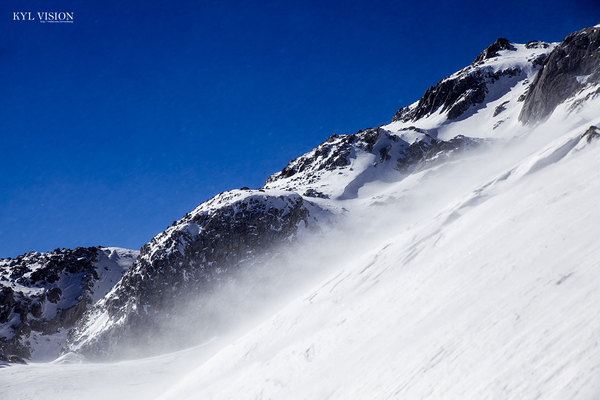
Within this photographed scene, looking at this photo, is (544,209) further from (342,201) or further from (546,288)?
(342,201)

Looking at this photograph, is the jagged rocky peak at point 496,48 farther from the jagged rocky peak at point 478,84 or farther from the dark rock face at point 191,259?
the dark rock face at point 191,259

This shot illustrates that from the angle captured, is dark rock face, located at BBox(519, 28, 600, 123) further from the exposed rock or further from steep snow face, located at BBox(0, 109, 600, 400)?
steep snow face, located at BBox(0, 109, 600, 400)

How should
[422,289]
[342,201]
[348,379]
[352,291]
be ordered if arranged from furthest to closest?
1. [342,201]
2. [352,291]
3. [422,289]
4. [348,379]

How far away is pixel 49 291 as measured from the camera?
134m

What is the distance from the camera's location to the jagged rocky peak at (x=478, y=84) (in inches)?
5733

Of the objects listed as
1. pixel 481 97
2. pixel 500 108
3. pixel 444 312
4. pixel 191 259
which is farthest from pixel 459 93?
pixel 444 312

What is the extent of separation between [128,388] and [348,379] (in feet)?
127

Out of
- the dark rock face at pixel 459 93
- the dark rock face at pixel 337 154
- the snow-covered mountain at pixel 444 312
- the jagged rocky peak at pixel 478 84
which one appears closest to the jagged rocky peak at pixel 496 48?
the jagged rocky peak at pixel 478 84

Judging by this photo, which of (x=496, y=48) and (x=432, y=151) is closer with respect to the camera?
(x=432, y=151)

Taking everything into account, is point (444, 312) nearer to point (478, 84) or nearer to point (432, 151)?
point (432, 151)

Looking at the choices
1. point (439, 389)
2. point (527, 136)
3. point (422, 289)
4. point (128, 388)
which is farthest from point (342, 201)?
point (439, 389)

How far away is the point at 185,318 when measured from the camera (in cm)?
8744

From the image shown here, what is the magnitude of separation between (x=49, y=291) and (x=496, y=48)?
161077 mm

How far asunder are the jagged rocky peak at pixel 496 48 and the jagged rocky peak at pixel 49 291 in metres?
134
